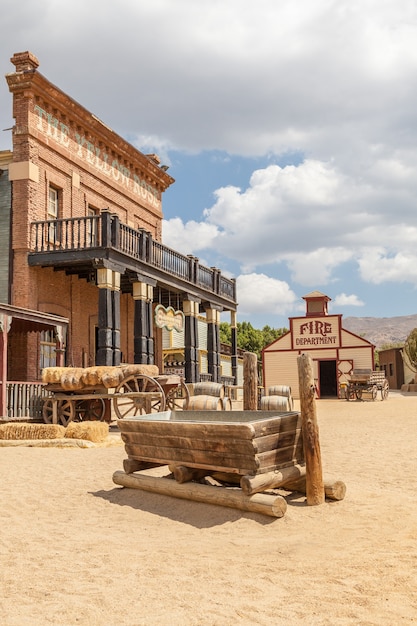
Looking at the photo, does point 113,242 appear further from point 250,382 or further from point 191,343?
point 250,382

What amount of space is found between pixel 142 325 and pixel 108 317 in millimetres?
1969

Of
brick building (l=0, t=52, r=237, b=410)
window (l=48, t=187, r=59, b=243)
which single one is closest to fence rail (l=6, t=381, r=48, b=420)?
brick building (l=0, t=52, r=237, b=410)

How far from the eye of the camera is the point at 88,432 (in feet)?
40.8

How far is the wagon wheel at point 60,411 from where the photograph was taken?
14.4m

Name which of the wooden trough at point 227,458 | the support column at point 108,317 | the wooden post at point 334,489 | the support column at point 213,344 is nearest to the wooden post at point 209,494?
the wooden trough at point 227,458

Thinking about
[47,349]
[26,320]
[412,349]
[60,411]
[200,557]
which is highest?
[412,349]

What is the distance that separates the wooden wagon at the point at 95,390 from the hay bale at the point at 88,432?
36.6 inches

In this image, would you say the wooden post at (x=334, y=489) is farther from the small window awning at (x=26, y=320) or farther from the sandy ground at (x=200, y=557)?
the small window awning at (x=26, y=320)

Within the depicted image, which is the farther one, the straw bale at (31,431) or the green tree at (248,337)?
the green tree at (248,337)

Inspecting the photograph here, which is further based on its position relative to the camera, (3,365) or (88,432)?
(3,365)

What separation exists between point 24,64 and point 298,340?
2348 centimetres

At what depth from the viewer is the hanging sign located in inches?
802

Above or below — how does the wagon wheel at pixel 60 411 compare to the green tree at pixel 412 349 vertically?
below

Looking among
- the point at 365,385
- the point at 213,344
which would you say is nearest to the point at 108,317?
the point at 213,344
